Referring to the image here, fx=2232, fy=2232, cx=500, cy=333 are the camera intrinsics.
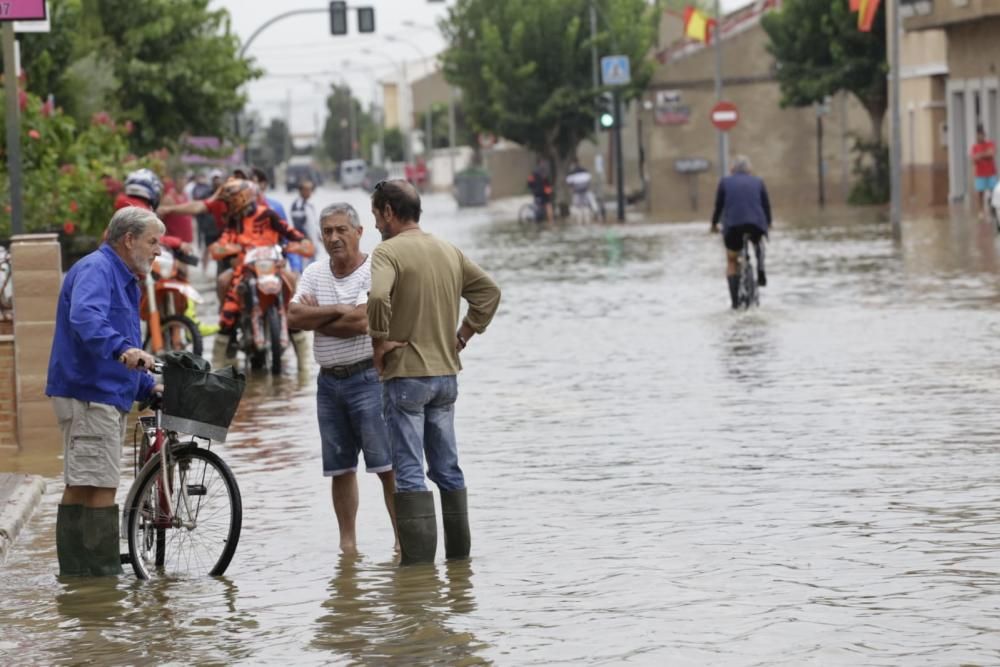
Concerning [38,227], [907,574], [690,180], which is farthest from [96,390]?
[690,180]

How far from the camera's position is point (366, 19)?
163 ft

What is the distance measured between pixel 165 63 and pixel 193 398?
29467mm

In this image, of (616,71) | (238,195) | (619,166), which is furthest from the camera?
(616,71)

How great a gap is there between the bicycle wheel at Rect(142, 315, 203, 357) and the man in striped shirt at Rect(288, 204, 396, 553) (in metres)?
8.44

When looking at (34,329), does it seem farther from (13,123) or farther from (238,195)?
(238,195)

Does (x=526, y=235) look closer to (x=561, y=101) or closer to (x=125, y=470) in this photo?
(x=561, y=101)

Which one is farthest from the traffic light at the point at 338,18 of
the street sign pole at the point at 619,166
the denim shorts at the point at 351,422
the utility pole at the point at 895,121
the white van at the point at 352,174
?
the white van at the point at 352,174

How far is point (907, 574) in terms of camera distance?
8594 mm

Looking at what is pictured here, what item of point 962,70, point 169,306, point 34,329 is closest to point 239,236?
point 169,306

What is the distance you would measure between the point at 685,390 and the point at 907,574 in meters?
7.32

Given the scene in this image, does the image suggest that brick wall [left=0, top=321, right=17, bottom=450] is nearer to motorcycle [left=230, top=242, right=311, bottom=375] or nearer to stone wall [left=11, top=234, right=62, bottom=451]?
stone wall [left=11, top=234, right=62, bottom=451]

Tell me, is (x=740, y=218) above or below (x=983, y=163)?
above

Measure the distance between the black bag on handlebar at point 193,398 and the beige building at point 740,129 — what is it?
61.6 metres

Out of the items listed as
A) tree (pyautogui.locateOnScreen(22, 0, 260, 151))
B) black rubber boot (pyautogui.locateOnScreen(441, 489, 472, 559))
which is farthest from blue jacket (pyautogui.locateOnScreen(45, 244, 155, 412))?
tree (pyautogui.locateOnScreen(22, 0, 260, 151))
